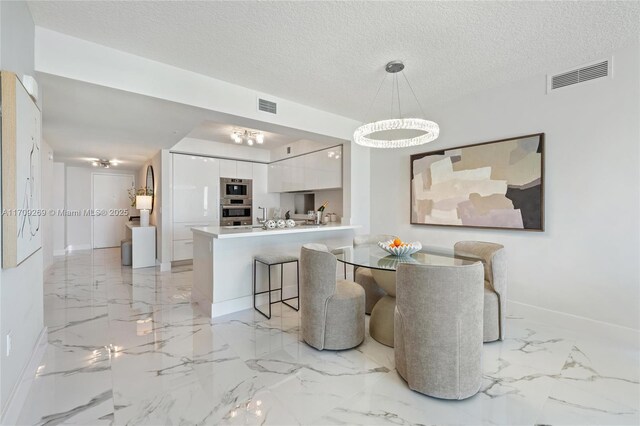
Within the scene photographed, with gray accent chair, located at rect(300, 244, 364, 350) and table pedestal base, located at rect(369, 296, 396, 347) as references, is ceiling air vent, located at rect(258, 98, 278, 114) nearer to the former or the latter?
gray accent chair, located at rect(300, 244, 364, 350)

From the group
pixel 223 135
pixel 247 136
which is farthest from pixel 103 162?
pixel 247 136

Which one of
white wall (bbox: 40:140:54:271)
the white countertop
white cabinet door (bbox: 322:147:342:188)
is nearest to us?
the white countertop

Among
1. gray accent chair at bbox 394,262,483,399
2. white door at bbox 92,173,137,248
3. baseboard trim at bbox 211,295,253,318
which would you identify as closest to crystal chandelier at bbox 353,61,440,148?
gray accent chair at bbox 394,262,483,399

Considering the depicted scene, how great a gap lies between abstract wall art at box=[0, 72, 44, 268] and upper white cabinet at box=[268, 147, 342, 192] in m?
3.57

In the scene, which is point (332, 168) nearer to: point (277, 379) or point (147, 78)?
point (147, 78)

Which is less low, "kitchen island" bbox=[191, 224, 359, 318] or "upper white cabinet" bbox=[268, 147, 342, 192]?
"upper white cabinet" bbox=[268, 147, 342, 192]

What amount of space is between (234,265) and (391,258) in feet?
5.87

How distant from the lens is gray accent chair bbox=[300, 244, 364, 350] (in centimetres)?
229

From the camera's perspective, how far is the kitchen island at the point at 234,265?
308cm

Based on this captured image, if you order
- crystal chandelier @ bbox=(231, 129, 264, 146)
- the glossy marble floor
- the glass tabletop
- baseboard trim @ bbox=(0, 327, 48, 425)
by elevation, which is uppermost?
crystal chandelier @ bbox=(231, 129, 264, 146)

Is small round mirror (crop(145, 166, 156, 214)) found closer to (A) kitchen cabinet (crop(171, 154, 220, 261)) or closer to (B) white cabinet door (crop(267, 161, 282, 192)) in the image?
(A) kitchen cabinet (crop(171, 154, 220, 261))

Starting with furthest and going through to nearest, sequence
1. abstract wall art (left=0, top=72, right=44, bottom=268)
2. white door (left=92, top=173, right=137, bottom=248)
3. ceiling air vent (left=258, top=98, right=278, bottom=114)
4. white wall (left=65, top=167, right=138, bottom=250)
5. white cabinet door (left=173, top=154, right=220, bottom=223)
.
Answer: white door (left=92, top=173, right=137, bottom=248) → white wall (left=65, top=167, right=138, bottom=250) → white cabinet door (left=173, top=154, right=220, bottom=223) → ceiling air vent (left=258, top=98, right=278, bottom=114) → abstract wall art (left=0, top=72, right=44, bottom=268)

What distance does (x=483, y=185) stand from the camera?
3.29 meters

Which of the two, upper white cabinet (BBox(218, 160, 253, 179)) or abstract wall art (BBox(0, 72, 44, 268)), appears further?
upper white cabinet (BBox(218, 160, 253, 179))
